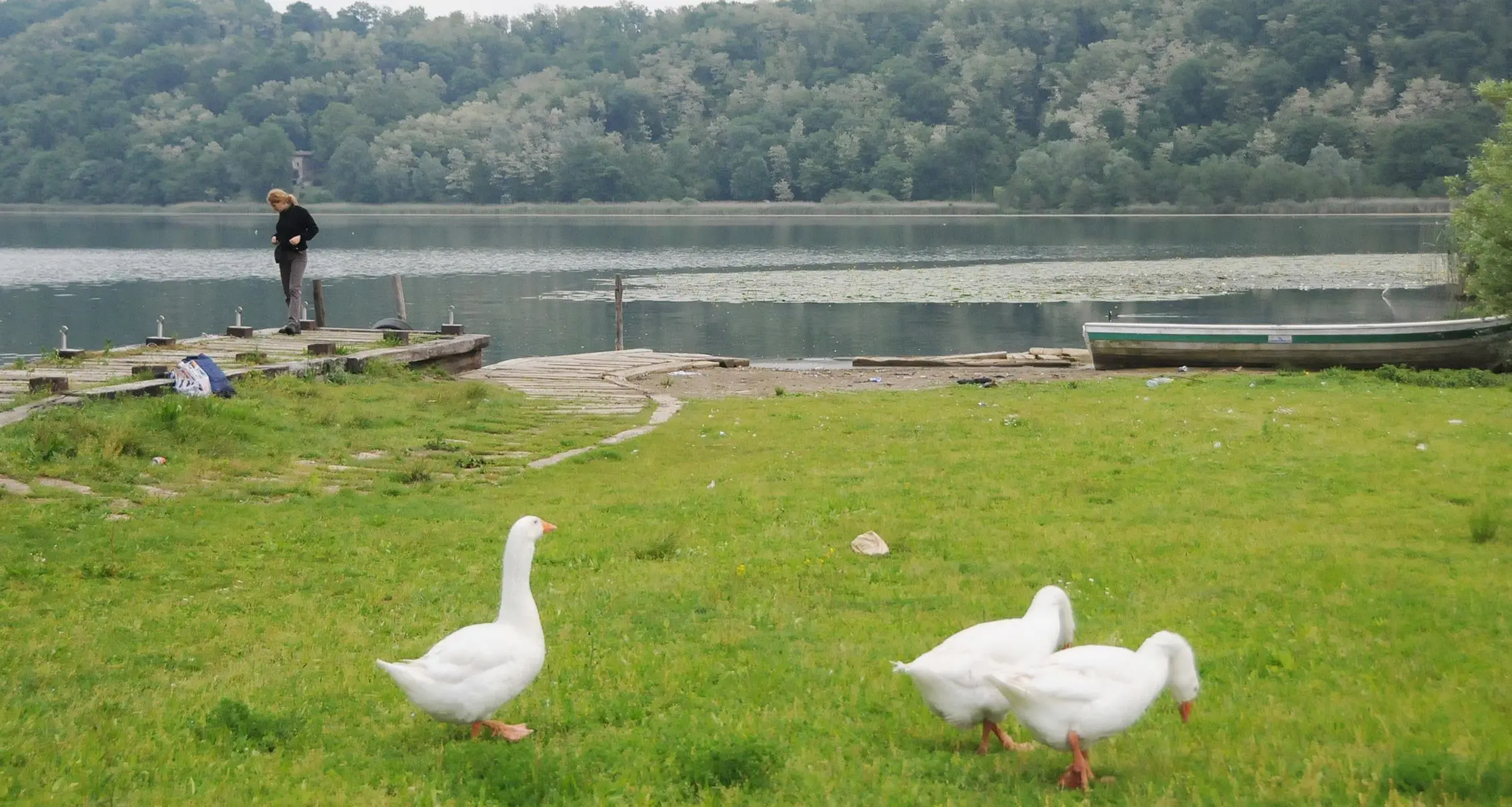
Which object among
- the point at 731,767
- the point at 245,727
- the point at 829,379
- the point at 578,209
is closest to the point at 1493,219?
the point at 829,379

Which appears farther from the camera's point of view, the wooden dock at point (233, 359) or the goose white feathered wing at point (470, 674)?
the wooden dock at point (233, 359)

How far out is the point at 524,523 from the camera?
773 cm

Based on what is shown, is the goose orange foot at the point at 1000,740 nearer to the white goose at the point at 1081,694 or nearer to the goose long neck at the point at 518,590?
the white goose at the point at 1081,694

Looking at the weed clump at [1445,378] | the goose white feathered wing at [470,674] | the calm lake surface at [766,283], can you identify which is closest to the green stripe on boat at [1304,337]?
the weed clump at [1445,378]

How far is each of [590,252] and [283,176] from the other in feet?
283

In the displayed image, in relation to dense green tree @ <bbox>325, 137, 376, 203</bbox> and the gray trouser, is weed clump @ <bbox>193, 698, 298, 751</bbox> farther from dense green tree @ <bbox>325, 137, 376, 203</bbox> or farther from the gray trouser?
dense green tree @ <bbox>325, 137, 376, 203</bbox>

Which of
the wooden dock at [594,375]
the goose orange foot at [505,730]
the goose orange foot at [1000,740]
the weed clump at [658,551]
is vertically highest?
the goose orange foot at [505,730]

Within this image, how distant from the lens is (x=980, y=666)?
693 cm

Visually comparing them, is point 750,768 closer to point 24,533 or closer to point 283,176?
point 24,533

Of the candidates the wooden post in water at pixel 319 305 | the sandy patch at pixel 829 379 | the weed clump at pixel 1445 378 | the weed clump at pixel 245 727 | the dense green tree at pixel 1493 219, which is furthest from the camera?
the wooden post in water at pixel 319 305

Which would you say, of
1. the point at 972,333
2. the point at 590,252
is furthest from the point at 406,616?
the point at 590,252

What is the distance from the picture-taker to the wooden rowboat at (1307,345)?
3053 centimetres

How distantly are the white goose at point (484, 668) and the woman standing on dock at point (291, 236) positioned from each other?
765 inches

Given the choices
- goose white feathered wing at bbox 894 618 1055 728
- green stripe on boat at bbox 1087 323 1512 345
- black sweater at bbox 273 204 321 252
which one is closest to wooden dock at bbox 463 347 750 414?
black sweater at bbox 273 204 321 252
